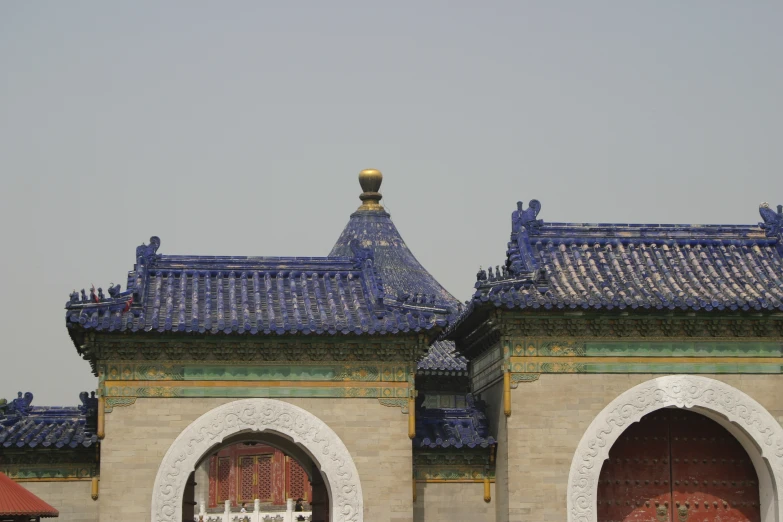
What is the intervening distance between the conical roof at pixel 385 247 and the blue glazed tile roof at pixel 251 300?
12.5 metres

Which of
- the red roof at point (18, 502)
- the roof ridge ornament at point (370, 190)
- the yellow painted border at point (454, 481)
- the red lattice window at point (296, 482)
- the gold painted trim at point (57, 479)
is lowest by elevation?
the red roof at point (18, 502)

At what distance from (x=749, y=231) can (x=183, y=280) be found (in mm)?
8993

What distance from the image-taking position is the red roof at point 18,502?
16.5 m

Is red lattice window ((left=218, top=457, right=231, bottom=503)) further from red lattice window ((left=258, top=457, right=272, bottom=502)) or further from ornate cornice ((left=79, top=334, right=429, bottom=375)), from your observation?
ornate cornice ((left=79, top=334, right=429, bottom=375))

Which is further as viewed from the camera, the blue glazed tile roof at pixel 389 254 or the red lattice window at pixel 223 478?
the red lattice window at pixel 223 478

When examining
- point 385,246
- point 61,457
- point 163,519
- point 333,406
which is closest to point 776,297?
point 333,406

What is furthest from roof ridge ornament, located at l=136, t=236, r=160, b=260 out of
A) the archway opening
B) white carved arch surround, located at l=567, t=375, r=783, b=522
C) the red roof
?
the archway opening

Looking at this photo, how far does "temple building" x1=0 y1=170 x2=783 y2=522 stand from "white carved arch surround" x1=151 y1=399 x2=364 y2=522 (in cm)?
3

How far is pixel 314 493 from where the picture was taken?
70.0 ft

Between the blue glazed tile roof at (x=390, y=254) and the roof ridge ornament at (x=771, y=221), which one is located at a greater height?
the blue glazed tile roof at (x=390, y=254)

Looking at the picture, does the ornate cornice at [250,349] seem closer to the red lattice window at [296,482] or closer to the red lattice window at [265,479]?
the red lattice window at [296,482]

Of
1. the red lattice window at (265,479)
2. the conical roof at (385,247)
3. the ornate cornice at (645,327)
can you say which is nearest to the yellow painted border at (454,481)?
the ornate cornice at (645,327)

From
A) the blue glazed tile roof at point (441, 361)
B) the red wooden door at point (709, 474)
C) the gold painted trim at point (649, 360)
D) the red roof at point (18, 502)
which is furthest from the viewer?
the blue glazed tile roof at point (441, 361)

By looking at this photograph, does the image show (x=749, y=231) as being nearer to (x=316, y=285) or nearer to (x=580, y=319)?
(x=580, y=319)
